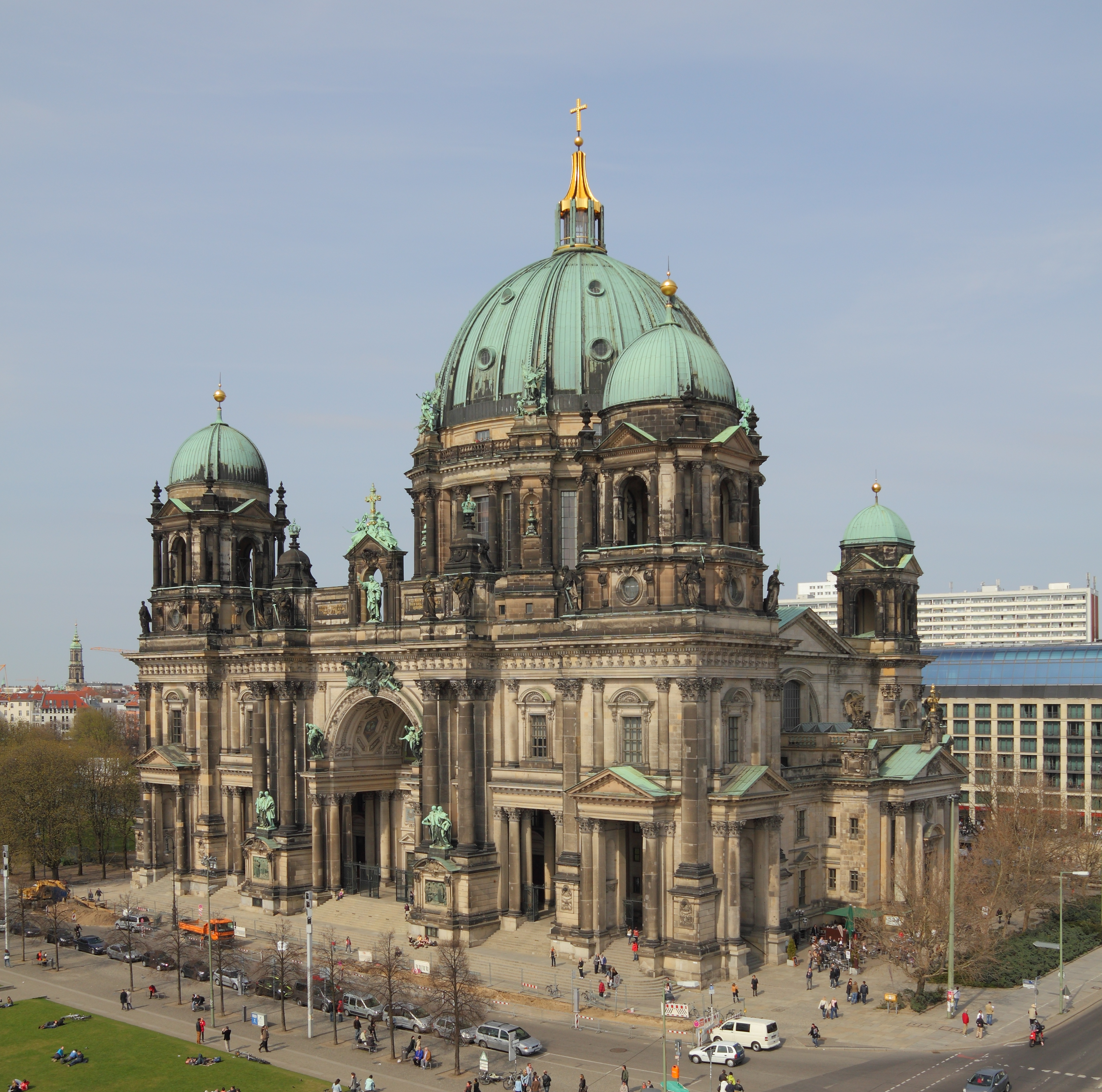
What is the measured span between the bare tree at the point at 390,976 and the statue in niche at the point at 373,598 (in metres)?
21.0

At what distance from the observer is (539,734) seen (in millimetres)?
77250

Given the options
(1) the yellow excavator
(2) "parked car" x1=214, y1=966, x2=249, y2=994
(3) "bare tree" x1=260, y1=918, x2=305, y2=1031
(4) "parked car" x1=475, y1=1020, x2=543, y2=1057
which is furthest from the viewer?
(1) the yellow excavator

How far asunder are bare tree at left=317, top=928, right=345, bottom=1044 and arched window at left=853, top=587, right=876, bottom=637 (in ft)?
154

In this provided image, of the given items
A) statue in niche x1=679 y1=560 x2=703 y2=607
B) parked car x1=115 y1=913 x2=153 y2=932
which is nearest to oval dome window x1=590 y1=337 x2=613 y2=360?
statue in niche x1=679 y1=560 x2=703 y2=607

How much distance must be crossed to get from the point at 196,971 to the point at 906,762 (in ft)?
157

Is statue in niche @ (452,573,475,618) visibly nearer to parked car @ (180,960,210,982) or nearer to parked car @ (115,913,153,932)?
parked car @ (180,960,210,982)

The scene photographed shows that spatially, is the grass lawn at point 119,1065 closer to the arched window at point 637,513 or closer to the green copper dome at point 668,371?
the arched window at point 637,513

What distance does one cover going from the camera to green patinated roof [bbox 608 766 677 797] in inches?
2694

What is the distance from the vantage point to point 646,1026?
62.1 m

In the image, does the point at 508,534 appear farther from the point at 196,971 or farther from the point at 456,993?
the point at 456,993

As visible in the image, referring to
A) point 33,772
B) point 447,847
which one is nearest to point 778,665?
point 447,847

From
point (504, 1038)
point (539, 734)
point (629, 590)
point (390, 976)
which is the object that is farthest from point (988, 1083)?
point (539, 734)

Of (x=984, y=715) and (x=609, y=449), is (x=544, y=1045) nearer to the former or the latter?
(x=609, y=449)

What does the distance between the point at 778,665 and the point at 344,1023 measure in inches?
1256
